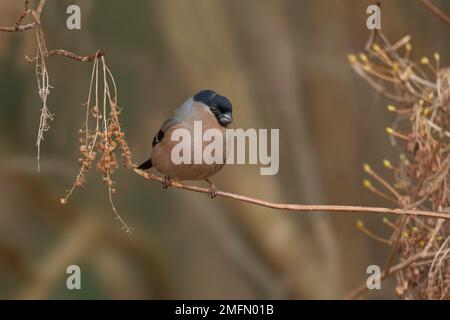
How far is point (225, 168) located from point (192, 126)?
381 centimetres

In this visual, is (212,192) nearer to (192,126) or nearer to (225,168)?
(192,126)

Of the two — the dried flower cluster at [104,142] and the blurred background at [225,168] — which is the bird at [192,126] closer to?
the dried flower cluster at [104,142]

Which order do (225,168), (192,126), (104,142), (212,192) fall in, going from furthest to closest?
1. (225,168)
2. (192,126)
3. (212,192)
4. (104,142)

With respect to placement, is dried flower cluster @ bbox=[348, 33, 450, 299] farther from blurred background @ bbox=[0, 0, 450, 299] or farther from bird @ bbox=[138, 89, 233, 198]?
blurred background @ bbox=[0, 0, 450, 299]

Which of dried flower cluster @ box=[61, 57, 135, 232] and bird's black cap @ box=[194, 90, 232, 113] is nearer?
dried flower cluster @ box=[61, 57, 135, 232]

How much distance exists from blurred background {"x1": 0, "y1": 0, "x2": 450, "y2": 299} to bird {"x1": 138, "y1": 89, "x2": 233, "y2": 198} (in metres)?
3.68

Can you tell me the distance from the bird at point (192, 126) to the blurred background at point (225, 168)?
12.1 feet

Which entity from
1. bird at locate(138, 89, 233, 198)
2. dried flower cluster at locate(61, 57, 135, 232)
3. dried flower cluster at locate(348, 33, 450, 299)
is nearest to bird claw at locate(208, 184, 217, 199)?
bird at locate(138, 89, 233, 198)

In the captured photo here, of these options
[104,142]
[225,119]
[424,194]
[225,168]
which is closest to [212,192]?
[225,119]

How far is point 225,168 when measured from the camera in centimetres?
846

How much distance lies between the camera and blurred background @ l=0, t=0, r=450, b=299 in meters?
8.59

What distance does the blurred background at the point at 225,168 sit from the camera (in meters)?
8.59
